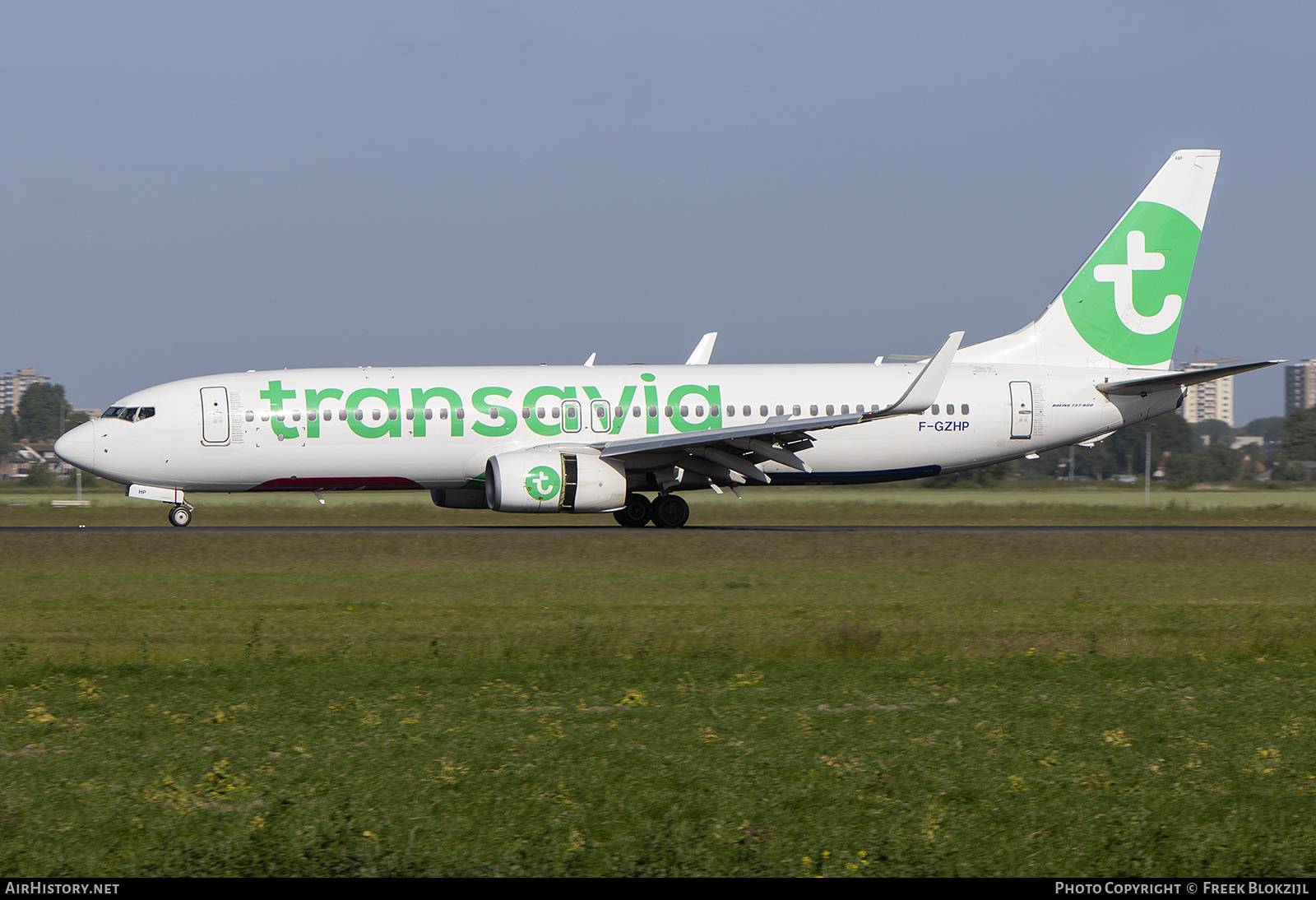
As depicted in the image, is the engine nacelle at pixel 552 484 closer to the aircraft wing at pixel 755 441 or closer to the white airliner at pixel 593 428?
the white airliner at pixel 593 428

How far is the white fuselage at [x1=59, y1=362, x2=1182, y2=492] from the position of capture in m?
25.7

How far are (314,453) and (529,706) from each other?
57.4ft

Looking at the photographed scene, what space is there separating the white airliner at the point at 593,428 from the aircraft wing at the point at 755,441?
5 cm

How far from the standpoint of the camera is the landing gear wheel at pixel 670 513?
26219mm

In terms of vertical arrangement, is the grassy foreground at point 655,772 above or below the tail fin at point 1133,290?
below

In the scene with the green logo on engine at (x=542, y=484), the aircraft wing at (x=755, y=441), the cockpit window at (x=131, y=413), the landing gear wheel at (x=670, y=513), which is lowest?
the landing gear wheel at (x=670, y=513)

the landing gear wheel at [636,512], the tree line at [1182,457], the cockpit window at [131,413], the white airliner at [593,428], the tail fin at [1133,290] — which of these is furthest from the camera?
the tree line at [1182,457]

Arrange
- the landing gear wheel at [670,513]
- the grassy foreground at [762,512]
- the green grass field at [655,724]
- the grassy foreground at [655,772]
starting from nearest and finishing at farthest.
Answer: the grassy foreground at [655,772] < the green grass field at [655,724] < the landing gear wheel at [670,513] < the grassy foreground at [762,512]

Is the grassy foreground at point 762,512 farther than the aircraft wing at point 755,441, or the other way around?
the grassy foreground at point 762,512

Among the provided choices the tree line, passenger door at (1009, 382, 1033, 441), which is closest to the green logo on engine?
passenger door at (1009, 382, 1033, 441)

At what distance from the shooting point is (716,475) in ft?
84.4

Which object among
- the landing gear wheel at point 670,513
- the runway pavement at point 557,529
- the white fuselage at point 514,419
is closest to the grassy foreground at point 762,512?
the runway pavement at point 557,529

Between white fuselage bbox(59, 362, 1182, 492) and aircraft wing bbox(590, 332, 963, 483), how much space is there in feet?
2.40

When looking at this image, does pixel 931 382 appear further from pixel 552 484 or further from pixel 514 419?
pixel 514 419
